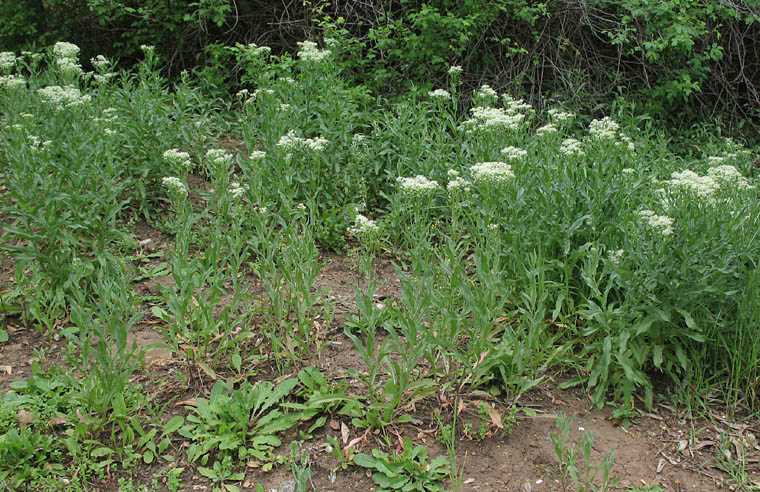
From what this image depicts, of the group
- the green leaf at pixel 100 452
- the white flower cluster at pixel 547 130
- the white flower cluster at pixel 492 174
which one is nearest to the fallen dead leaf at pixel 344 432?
the green leaf at pixel 100 452

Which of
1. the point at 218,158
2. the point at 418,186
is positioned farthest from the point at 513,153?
the point at 218,158

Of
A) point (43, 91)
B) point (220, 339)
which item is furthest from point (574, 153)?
point (43, 91)

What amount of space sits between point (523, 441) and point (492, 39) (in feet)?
17.6

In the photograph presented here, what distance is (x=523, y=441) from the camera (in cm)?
303

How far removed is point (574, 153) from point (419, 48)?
3328 millimetres

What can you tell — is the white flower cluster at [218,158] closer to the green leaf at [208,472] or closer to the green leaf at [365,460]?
the green leaf at [208,472]

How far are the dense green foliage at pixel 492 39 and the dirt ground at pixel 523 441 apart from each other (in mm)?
4395

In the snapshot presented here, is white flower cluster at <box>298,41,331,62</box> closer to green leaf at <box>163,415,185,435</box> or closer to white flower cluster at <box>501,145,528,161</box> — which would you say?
white flower cluster at <box>501,145,528,161</box>

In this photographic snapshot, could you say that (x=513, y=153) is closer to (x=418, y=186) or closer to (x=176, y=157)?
(x=418, y=186)

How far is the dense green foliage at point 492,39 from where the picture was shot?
7035mm

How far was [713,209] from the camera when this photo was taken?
3449mm

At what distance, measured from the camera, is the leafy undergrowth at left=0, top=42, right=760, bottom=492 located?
2.90 metres

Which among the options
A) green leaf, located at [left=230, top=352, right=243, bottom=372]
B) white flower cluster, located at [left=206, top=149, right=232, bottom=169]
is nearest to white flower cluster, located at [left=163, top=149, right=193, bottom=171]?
white flower cluster, located at [left=206, top=149, right=232, bottom=169]

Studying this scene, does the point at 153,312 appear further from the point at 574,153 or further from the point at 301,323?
the point at 574,153
